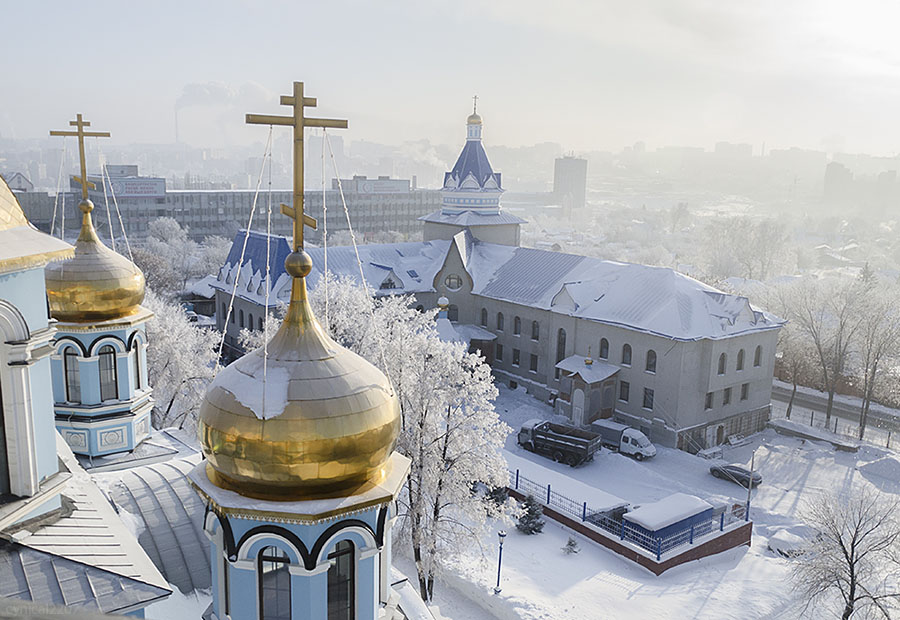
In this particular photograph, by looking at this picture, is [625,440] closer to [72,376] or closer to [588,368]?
[588,368]

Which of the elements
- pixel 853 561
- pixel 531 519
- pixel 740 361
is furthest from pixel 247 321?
pixel 853 561

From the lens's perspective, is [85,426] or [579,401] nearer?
[85,426]

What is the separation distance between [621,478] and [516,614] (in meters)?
9.34

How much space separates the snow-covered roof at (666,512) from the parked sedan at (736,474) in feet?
14.7

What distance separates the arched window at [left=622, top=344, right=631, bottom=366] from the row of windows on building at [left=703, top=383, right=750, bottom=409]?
10.4 ft

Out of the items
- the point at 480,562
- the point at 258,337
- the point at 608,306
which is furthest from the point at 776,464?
the point at 258,337

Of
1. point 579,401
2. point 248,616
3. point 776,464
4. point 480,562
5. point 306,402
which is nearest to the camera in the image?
point 306,402

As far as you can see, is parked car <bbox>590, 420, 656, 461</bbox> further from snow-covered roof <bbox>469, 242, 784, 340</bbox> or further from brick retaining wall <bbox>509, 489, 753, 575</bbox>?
brick retaining wall <bbox>509, 489, 753, 575</bbox>

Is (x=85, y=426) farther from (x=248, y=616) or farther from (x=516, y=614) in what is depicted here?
(x=516, y=614)

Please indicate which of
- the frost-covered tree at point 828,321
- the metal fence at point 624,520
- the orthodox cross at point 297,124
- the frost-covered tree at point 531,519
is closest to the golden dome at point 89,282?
the orthodox cross at point 297,124

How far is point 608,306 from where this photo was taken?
3014 centimetres

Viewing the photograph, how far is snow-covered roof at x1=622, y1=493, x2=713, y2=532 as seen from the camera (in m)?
19.0

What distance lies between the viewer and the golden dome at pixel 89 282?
11.8m

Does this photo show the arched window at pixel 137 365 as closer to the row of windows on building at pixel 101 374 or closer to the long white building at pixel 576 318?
the row of windows on building at pixel 101 374
